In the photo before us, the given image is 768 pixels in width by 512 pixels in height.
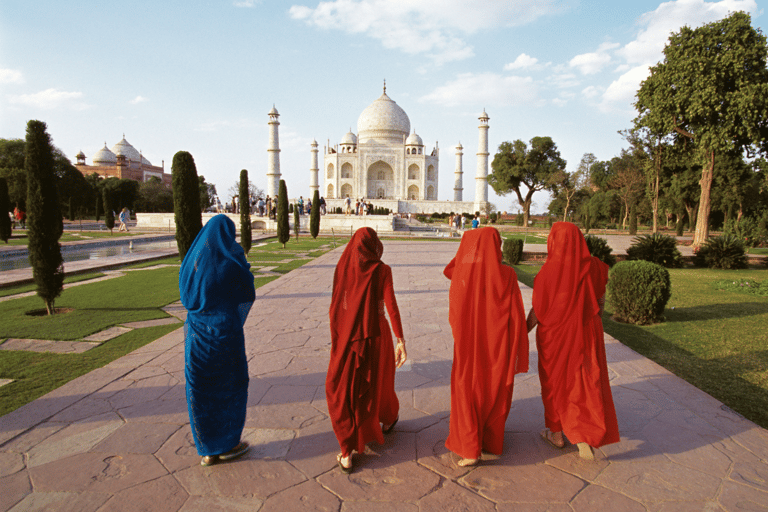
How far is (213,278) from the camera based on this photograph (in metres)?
2.15

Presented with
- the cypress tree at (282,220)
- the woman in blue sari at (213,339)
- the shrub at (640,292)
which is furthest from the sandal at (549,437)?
the cypress tree at (282,220)

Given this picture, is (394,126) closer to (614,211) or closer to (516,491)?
(614,211)

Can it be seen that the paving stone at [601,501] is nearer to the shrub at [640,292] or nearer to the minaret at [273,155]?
the shrub at [640,292]

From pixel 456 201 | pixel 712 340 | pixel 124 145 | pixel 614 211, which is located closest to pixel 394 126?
pixel 456 201

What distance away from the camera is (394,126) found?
47906mm

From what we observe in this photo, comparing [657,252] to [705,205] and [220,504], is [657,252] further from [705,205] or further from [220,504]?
[220,504]

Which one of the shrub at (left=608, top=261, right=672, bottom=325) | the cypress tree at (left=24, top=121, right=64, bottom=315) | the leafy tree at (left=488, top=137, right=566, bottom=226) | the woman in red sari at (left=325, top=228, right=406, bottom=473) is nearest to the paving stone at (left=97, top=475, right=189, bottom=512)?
the woman in red sari at (left=325, top=228, right=406, bottom=473)

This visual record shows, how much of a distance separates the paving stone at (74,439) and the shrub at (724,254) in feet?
41.7

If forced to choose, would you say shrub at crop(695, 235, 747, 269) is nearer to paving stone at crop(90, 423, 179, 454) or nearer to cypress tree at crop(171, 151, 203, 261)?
cypress tree at crop(171, 151, 203, 261)

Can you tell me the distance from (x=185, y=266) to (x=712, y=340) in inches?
195

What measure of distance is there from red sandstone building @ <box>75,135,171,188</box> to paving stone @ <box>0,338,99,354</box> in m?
49.8

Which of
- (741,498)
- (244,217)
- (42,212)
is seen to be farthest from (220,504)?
(244,217)

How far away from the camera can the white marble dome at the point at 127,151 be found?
55631 millimetres

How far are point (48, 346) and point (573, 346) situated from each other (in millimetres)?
4257
